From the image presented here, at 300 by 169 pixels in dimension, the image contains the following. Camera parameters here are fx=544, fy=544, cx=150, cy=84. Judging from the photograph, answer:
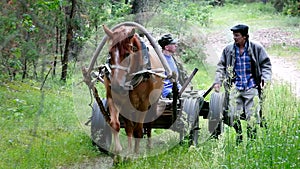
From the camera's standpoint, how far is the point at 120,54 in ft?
25.1

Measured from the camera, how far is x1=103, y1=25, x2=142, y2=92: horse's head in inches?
300

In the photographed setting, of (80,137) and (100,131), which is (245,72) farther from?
(80,137)

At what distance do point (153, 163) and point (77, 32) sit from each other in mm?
8268

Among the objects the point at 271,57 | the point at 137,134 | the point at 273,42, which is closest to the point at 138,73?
the point at 137,134

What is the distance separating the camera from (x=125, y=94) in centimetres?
793

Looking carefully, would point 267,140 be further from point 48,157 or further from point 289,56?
point 289,56

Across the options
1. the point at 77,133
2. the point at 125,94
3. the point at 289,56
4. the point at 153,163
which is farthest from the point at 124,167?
the point at 289,56

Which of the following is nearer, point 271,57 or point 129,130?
point 129,130

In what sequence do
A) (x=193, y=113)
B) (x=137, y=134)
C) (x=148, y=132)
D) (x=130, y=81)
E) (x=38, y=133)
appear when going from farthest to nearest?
(x=38, y=133) < (x=148, y=132) < (x=137, y=134) < (x=193, y=113) < (x=130, y=81)

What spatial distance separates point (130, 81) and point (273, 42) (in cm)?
1908

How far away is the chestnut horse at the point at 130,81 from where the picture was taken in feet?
25.1

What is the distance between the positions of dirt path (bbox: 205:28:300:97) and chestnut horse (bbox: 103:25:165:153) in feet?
26.8

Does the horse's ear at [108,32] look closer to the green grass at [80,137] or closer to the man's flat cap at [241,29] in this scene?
the green grass at [80,137]

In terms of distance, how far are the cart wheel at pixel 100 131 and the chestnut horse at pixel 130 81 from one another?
1.54ft
